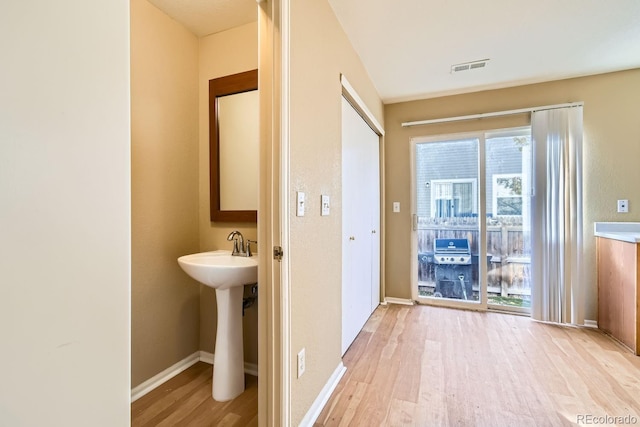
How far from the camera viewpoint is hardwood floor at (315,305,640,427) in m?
1.51

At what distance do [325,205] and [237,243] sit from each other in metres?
0.71

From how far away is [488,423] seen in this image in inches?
57.2

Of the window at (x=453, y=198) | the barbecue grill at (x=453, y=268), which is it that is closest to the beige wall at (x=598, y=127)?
the window at (x=453, y=198)

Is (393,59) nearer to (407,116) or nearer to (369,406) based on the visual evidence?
(407,116)

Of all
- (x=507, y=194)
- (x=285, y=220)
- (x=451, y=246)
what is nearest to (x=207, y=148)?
(x=285, y=220)

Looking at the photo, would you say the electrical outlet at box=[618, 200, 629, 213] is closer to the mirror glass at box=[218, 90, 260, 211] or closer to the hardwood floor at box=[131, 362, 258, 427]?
the mirror glass at box=[218, 90, 260, 211]

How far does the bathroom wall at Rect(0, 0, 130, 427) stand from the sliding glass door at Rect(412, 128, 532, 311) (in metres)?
3.17

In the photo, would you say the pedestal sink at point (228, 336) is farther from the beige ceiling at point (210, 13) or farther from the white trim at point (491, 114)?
the white trim at point (491, 114)

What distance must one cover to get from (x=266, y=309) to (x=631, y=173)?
3487 millimetres

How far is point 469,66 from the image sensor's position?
256cm

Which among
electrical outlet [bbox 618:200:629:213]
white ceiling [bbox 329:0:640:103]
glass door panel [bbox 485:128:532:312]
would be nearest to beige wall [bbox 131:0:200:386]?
white ceiling [bbox 329:0:640:103]

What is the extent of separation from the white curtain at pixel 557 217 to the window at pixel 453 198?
0.56 m

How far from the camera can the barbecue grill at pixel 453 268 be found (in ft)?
10.3

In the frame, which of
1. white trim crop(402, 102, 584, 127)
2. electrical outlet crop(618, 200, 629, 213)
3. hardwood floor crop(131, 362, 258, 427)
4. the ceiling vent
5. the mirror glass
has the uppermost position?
the ceiling vent
